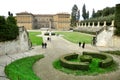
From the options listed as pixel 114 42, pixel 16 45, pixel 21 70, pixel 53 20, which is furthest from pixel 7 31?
pixel 53 20

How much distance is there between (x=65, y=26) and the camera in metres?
110

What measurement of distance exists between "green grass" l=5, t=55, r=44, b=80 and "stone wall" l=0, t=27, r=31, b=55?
435 cm

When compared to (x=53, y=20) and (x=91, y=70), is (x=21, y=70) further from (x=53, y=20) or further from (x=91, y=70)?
(x=53, y=20)

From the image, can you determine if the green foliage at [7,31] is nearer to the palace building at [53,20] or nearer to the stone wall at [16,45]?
the stone wall at [16,45]

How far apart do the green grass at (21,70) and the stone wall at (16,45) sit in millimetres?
4355

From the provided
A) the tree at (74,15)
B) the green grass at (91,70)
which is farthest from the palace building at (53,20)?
the green grass at (91,70)

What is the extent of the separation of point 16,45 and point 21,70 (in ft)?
32.5

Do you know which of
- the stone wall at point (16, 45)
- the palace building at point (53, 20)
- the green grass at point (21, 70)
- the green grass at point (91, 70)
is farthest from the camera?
the palace building at point (53, 20)

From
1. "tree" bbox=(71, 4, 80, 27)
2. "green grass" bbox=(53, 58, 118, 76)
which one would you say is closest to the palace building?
"tree" bbox=(71, 4, 80, 27)

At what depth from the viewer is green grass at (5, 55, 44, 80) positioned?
13.4 m

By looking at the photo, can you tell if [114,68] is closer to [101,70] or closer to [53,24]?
[101,70]

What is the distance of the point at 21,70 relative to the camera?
15930 millimetres

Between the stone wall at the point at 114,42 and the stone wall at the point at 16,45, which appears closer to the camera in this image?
the stone wall at the point at 16,45

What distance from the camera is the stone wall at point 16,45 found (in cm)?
2206
